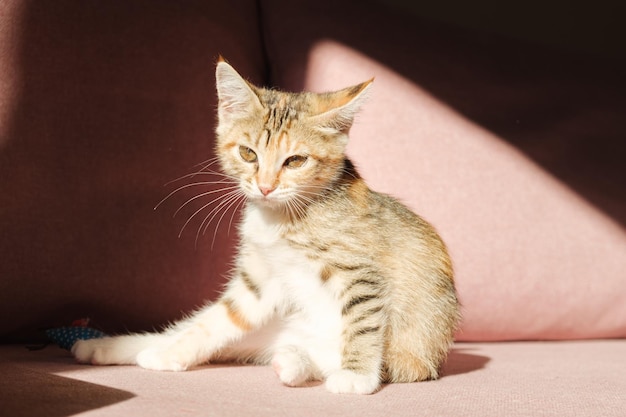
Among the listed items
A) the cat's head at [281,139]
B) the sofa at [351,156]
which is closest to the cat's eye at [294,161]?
the cat's head at [281,139]

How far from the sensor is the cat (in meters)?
1.16

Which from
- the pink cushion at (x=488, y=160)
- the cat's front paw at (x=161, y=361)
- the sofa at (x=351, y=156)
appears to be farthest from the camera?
the pink cushion at (x=488, y=160)

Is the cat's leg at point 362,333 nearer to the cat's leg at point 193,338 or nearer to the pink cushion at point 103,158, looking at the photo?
the cat's leg at point 193,338

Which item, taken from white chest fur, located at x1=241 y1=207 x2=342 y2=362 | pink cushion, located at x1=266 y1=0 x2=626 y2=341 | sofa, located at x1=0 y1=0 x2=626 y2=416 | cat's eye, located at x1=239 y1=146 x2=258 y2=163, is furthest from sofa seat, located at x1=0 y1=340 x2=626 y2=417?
cat's eye, located at x1=239 y1=146 x2=258 y2=163

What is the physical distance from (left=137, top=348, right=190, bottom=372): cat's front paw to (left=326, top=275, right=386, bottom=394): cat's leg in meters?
0.25

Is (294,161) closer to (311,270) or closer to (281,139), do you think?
(281,139)

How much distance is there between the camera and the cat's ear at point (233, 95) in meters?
1.21

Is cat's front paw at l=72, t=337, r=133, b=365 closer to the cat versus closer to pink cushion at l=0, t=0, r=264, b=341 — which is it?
the cat

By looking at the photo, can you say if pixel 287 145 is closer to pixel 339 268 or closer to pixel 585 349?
pixel 339 268

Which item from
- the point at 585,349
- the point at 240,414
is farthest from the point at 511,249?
the point at 240,414

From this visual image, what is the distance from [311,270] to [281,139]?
23cm

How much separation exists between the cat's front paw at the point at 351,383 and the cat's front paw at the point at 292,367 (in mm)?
49

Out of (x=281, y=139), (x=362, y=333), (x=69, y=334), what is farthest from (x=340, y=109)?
(x=69, y=334)

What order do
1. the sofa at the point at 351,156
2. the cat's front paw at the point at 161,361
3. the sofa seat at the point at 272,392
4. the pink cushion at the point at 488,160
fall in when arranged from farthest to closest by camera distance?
the pink cushion at the point at 488,160 < the sofa at the point at 351,156 < the cat's front paw at the point at 161,361 < the sofa seat at the point at 272,392
